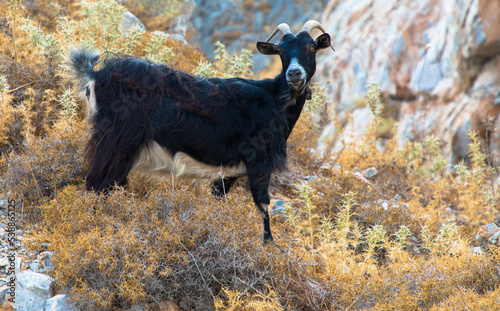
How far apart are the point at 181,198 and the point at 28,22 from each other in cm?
417

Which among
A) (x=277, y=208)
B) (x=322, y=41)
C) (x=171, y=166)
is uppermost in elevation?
(x=322, y=41)

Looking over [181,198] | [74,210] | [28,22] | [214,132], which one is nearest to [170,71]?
[214,132]

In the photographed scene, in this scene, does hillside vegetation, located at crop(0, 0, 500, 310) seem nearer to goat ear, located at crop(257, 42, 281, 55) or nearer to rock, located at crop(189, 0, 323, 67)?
goat ear, located at crop(257, 42, 281, 55)

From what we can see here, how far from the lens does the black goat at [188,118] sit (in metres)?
4.21

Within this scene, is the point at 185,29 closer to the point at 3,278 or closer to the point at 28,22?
the point at 28,22

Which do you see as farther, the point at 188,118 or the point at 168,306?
the point at 188,118

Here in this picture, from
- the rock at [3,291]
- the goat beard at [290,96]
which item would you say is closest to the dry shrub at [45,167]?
the rock at [3,291]

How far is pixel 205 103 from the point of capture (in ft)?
14.7

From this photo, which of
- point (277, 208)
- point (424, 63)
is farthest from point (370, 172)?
point (424, 63)

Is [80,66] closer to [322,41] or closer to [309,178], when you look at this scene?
[322,41]

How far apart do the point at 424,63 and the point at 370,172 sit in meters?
3.08

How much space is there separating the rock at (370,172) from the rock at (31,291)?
5.10 m

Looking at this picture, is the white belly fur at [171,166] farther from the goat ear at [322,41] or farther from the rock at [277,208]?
the goat ear at [322,41]

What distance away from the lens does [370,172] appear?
7.11 m
